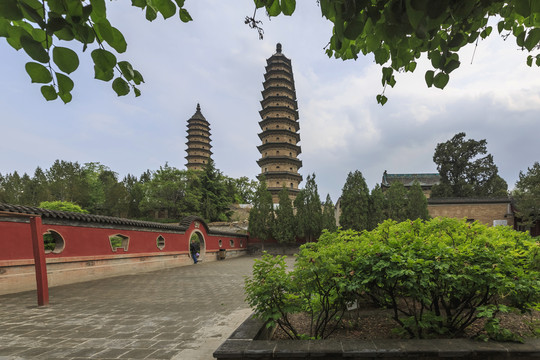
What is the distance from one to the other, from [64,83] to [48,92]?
0.19m

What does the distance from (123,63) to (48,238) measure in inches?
538

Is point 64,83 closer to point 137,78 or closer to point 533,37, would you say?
point 137,78

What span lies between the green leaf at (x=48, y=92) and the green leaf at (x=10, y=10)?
37cm

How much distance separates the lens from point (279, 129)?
30734 millimetres

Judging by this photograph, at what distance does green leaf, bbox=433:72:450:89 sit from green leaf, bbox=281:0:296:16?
3.50 ft

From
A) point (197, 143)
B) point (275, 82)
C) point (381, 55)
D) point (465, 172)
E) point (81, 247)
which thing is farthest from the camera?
point (197, 143)

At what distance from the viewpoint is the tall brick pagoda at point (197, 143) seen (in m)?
41.2

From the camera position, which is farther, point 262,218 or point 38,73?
point 262,218

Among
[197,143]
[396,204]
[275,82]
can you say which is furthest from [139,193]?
[396,204]

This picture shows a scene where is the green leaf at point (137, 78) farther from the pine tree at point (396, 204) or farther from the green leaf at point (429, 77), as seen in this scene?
the pine tree at point (396, 204)

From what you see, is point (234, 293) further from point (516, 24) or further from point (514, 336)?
point (516, 24)

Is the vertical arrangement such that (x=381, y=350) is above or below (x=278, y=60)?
below

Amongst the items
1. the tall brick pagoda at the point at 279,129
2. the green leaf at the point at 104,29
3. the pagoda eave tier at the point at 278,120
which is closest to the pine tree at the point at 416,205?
the tall brick pagoda at the point at 279,129

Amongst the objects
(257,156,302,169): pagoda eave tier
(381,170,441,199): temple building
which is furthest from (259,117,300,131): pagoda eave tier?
(381,170,441,199): temple building
